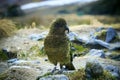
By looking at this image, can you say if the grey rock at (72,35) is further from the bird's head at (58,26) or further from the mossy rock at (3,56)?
the bird's head at (58,26)

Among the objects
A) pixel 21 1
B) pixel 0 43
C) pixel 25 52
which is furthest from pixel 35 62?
pixel 21 1

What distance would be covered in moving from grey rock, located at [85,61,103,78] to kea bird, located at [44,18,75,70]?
62 cm

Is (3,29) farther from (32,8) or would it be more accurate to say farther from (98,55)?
(32,8)

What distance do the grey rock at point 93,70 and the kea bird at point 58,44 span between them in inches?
24.5

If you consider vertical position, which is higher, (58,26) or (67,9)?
(58,26)

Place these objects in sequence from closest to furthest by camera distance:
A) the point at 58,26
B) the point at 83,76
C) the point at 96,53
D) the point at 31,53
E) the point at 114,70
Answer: the point at 83,76 < the point at 58,26 < the point at 114,70 < the point at 96,53 < the point at 31,53

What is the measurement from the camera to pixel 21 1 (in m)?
33.8

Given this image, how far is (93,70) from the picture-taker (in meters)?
10.4

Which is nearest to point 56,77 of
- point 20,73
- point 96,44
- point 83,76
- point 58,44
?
point 83,76

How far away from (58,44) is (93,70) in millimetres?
1034

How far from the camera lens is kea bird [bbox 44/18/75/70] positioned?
34.7 ft

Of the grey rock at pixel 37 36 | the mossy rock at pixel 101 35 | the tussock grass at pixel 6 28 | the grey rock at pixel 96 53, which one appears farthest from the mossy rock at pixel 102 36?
the tussock grass at pixel 6 28

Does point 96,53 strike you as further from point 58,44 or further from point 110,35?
point 58,44

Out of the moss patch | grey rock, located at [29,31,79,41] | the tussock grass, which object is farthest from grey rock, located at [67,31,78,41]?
the tussock grass
